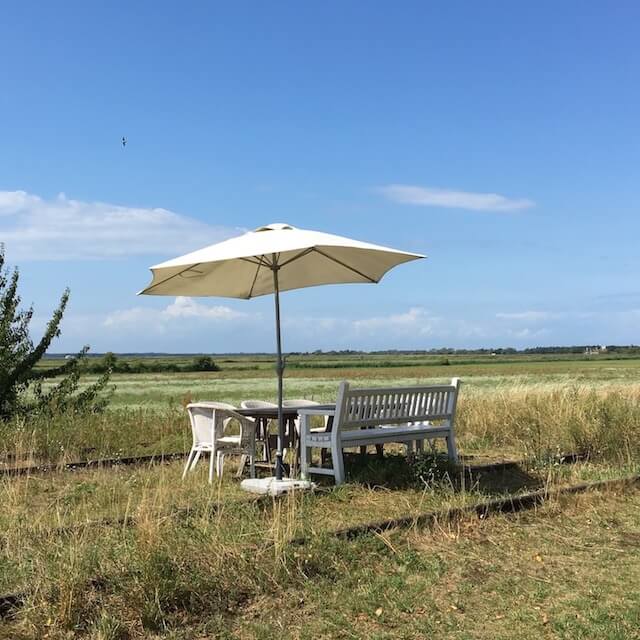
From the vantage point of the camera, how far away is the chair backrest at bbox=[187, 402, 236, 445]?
333 inches

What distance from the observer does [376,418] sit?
8391 mm

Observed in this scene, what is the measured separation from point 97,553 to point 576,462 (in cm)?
697

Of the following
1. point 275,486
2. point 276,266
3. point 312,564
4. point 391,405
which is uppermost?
point 276,266

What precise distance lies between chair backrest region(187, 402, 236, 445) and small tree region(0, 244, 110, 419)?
5.58m

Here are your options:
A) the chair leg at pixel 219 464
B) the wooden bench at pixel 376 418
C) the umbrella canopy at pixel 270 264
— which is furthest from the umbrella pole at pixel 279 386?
the chair leg at pixel 219 464

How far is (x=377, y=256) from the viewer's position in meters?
8.73

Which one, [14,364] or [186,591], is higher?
[14,364]

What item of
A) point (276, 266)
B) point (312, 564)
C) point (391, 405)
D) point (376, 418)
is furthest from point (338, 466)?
point (312, 564)

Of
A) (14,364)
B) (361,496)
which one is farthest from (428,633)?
(14,364)

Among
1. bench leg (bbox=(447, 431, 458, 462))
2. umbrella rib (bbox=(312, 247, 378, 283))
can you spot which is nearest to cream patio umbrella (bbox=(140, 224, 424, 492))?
umbrella rib (bbox=(312, 247, 378, 283))

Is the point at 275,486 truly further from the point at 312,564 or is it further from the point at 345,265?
the point at 345,265

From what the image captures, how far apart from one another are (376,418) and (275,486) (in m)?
1.46

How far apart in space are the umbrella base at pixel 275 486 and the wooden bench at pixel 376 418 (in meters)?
0.36

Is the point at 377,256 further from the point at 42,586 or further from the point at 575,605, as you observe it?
the point at 42,586
